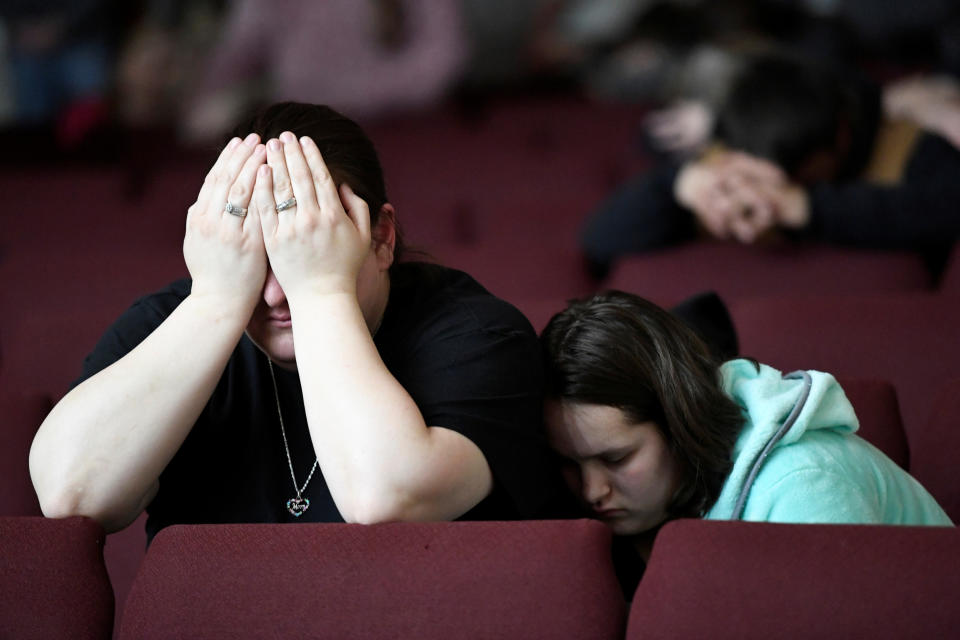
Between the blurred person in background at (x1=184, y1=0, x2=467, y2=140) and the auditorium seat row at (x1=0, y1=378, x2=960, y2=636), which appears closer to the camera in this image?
the auditorium seat row at (x1=0, y1=378, x2=960, y2=636)

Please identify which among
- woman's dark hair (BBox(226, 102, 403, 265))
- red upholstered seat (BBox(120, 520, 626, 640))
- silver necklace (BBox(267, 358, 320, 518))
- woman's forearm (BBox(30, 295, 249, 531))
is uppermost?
woman's dark hair (BBox(226, 102, 403, 265))

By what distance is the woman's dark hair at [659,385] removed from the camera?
120 centimetres

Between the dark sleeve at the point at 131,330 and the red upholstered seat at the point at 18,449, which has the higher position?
the dark sleeve at the point at 131,330

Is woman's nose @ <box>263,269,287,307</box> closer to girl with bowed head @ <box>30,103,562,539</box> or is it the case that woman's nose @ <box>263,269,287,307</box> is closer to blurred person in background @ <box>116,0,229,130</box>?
girl with bowed head @ <box>30,103,562,539</box>

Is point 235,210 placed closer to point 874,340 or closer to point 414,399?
point 414,399

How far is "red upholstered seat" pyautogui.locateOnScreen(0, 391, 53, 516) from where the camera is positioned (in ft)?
4.28

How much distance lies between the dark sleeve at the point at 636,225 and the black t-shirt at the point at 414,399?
0.91 m

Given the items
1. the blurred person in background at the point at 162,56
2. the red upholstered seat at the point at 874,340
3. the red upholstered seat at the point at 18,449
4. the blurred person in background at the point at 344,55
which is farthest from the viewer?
the blurred person in background at the point at 162,56

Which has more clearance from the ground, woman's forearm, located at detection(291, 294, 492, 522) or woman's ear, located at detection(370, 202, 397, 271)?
woman's ear, located at detection(370, 202, 397, 271)

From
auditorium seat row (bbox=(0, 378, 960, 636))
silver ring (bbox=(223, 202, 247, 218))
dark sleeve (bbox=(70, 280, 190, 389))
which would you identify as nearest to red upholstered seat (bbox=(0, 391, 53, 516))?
auditorium seat row (bbox=(0, 378, 960, 636))

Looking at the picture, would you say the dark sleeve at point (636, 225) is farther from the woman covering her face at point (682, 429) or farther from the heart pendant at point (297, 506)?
the heart pendant at point (297, 506)

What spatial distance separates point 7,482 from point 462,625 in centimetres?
67

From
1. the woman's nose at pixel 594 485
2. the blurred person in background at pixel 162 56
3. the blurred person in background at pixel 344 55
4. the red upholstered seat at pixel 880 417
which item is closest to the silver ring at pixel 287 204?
the woman's nose at pixel 594 485

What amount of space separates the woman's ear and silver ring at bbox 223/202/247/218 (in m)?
0.14
